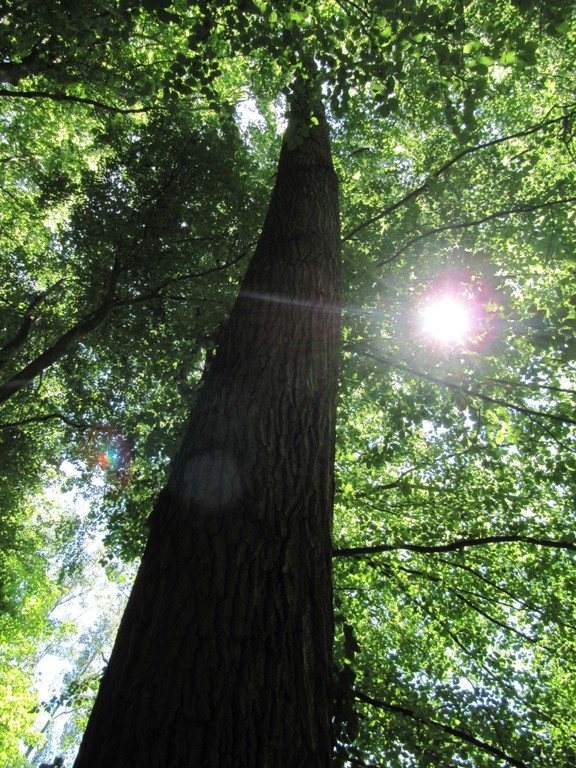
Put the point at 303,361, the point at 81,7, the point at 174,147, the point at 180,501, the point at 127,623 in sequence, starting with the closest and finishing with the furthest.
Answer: the point at 127,623
the point at 180,501
the point at 303,361
the point at 81,7
the point at 174,147

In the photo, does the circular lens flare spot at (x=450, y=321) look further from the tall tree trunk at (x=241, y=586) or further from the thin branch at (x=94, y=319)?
the thin branch at (x=94, y=319)

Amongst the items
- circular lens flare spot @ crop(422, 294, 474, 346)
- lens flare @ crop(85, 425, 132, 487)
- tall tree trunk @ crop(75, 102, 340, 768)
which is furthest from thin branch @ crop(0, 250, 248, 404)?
tall tree trunk @ crop(75, 102, 340, 768)

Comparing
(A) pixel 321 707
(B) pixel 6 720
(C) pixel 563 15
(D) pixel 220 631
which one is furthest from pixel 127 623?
(B) pixel 6 720

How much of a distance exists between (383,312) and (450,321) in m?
1.20

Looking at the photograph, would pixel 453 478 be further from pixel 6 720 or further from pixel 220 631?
pixel 6 720

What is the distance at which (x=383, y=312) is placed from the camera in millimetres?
6551

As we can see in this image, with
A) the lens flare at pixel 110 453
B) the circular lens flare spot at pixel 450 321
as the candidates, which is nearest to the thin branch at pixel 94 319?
the lens flare at pixel 110 453

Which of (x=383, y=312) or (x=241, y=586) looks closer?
(x=241, y=586)

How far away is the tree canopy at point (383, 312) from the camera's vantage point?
530 cm

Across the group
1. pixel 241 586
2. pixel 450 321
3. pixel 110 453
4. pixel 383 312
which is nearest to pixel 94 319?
pixel 110 453

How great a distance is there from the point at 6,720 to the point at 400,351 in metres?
20.5

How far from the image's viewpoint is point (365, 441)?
9156mm

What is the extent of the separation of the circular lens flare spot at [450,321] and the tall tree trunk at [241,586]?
3499 mm

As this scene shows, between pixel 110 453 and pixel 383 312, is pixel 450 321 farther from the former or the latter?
pixel 110 453
